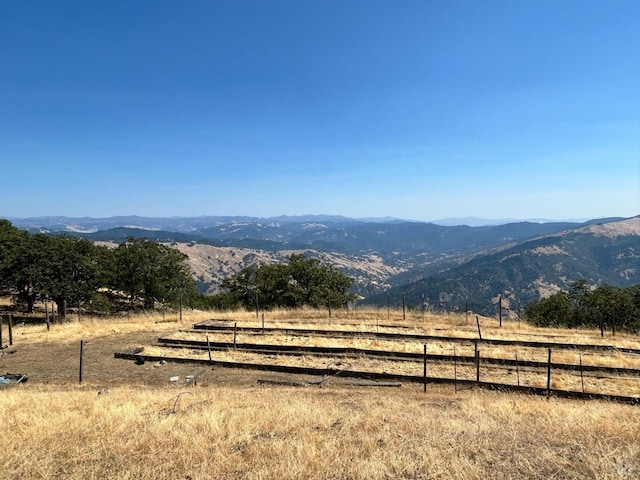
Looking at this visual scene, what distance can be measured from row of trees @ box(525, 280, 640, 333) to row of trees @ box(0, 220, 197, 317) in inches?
1811

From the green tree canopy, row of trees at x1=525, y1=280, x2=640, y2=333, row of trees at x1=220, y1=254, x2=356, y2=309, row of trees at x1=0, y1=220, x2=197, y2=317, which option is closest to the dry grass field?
row of trees at x1=0, y1=220, x2=197, y2=317

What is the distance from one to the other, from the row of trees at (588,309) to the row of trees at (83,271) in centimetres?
4601

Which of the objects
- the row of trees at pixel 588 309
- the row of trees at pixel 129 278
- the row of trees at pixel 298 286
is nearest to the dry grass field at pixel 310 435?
the row of trees at pixel 129 278

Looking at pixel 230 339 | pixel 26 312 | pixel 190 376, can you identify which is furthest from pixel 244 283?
pixel 190 376

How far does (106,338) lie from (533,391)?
26373 mm

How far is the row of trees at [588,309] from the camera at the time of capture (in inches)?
1724

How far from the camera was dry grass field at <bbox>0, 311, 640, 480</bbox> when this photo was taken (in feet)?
21.1

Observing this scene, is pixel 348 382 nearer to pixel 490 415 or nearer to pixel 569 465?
pixel 490 415

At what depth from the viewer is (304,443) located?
750 cm

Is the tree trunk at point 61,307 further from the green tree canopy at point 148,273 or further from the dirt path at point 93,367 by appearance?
the dirt path at point 93,367

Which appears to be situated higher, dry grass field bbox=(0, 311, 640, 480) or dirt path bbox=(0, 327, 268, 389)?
dry grass field bbox=(0, 311, 640, 480)

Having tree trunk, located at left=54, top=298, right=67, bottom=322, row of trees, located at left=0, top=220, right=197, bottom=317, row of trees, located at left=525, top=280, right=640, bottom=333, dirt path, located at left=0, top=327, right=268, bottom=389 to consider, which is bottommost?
row of trees, located at left=525, top=280, right=640, bottom=333

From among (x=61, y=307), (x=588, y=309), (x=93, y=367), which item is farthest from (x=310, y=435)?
(x=588, y=309)

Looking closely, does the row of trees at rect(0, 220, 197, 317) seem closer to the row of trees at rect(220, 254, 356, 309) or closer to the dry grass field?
the row of trees at rect(220, 254, 356, 309)
